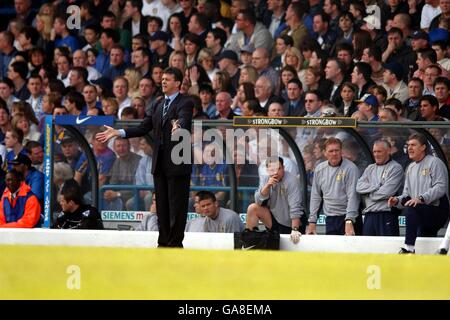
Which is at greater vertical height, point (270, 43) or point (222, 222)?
point (270, 43)

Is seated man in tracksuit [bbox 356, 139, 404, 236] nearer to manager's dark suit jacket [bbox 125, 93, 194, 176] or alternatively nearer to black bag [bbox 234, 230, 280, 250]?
black bag [bbox 234, 230, 280, 250]

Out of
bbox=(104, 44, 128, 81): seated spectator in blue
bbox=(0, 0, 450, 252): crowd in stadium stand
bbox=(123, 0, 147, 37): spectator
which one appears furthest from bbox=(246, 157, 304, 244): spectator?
bbox=(123, 0, 147, 37): spectator

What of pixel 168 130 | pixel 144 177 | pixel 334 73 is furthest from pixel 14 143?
pixel 168 130

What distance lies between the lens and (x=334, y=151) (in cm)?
1113

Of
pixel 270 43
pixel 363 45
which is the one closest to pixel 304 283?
pixel 363 45

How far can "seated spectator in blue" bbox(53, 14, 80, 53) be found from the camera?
15.8m

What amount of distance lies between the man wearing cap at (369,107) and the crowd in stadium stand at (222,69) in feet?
0.05

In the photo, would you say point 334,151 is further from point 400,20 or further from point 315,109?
point 400,20

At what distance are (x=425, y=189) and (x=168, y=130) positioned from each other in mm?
2525

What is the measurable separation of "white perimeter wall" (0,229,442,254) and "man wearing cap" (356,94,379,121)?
69.2 inches

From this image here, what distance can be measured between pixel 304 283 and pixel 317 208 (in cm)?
213

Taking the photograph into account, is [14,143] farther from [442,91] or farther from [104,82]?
[442,91]

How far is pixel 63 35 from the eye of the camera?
52.4 feet

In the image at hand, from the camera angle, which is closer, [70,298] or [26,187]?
[70,298]
